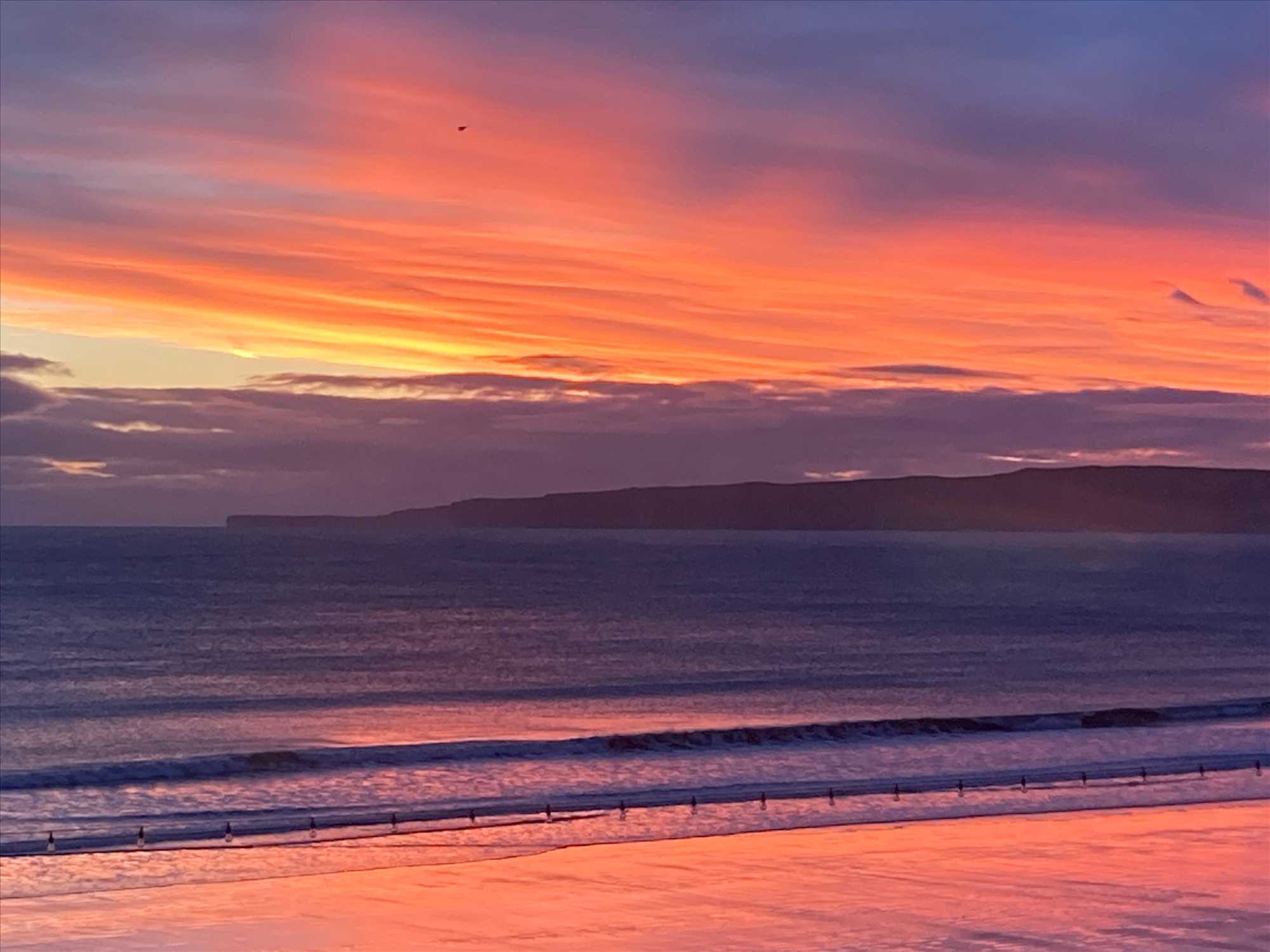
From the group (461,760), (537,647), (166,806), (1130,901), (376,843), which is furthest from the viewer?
(537,647)

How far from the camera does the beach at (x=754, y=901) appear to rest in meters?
15.0

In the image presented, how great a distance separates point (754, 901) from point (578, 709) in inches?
1123

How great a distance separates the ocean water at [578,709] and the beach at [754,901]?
74.2 inches

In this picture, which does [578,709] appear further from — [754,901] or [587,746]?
[754,901]

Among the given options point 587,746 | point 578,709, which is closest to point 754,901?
point 587,746

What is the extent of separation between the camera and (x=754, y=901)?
16719 mm

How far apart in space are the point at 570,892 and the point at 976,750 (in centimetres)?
1846

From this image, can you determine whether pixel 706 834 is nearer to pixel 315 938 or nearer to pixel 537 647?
pixel 315 938

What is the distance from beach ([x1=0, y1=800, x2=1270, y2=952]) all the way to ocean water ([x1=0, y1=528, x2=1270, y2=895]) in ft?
6.18

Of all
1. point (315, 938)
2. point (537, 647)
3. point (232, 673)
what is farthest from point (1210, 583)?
point (315, 938)

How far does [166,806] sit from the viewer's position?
26188 millimetres

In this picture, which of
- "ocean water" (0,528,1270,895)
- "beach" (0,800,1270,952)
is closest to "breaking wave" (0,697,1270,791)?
"ocean water" (0,528,1270,895)

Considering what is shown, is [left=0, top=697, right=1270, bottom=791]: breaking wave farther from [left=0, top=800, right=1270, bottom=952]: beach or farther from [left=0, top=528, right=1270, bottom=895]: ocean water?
[left=0, top=800, right=1270, bottom=952]: beach

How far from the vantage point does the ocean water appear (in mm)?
24375
